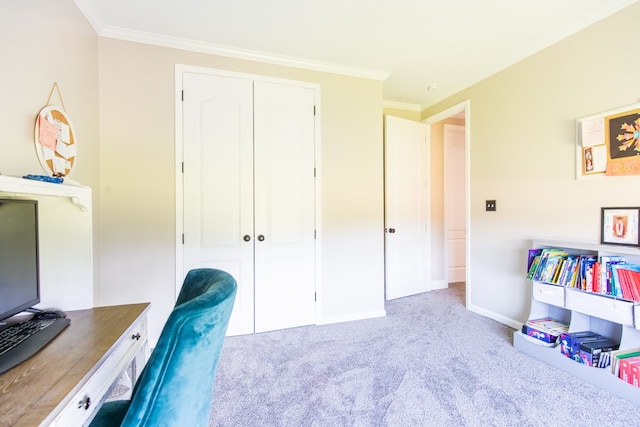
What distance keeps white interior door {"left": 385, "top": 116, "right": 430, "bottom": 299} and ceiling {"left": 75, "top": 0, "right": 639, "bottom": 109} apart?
3.05ft

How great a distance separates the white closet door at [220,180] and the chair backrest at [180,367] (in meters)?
1.72

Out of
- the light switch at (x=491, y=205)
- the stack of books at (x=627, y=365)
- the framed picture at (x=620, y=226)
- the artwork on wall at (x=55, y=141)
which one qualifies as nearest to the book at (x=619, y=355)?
the stack of books at (x=627, y=365)

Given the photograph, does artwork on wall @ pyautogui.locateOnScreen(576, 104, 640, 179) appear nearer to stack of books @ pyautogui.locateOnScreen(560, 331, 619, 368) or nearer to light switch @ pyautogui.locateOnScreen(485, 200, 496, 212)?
light switch @ pyautogui.locateOnScreen(485, 200, 496, 212)

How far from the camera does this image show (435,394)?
65.9 inches

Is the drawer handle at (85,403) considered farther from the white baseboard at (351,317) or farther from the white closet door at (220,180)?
the white baseboard at (351,317)

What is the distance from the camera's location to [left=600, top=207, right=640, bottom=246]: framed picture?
178 cm

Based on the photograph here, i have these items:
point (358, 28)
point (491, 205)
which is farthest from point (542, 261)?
point (358, 28)

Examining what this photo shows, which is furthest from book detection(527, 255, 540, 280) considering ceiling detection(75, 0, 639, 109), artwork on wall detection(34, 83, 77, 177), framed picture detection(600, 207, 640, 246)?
artwork on wall detection(34, 83, 77, 177)

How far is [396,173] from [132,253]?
2.96 m

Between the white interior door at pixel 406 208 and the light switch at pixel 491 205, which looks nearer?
the light switch at pixel 491 205

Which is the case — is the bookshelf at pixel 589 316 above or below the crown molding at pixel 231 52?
below

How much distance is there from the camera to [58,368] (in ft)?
2.68

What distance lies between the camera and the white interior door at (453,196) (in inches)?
157

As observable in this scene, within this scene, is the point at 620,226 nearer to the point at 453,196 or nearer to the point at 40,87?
the point at 453,196
